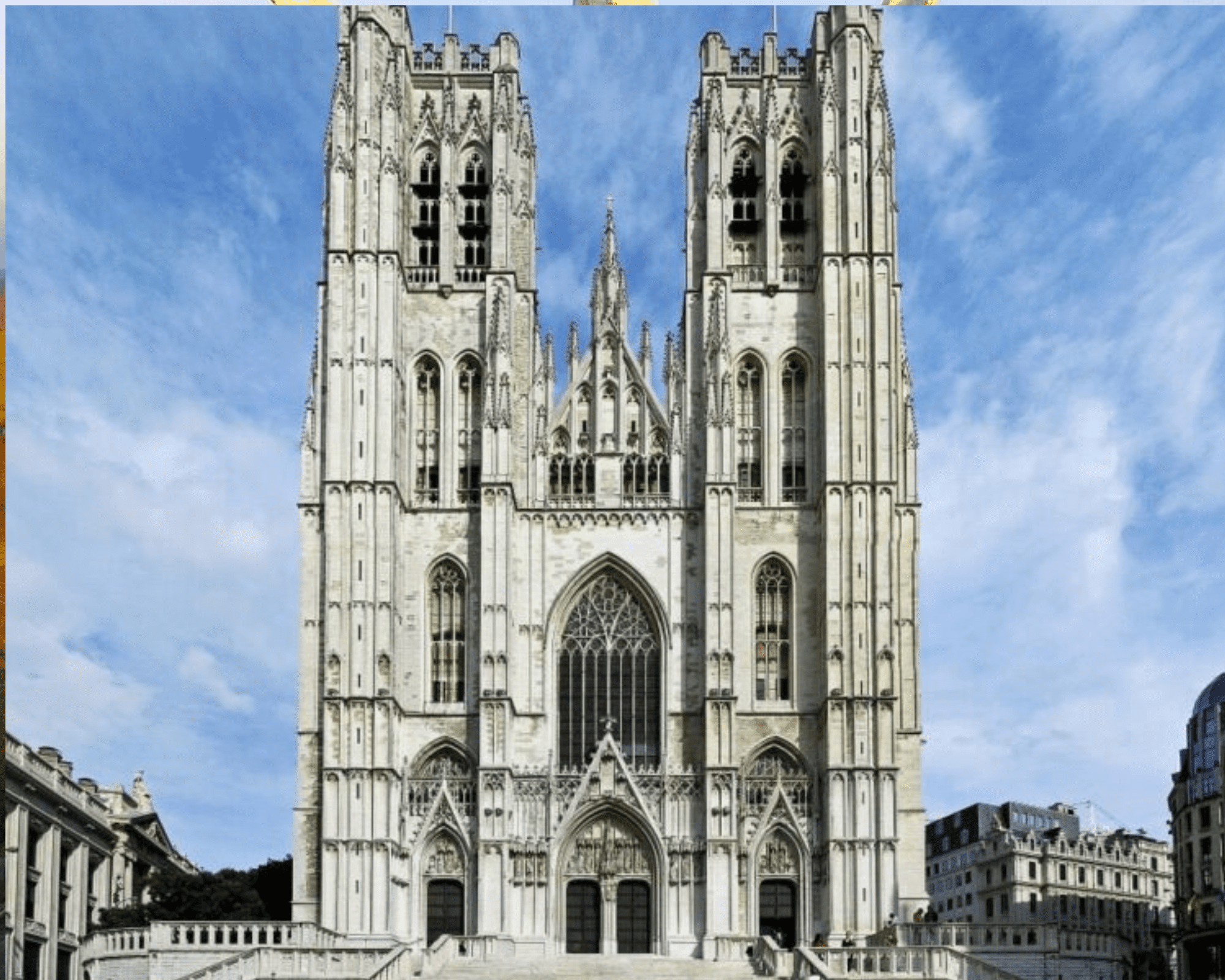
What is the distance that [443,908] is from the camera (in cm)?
4731

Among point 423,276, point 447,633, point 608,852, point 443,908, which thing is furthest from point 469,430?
point 443,908

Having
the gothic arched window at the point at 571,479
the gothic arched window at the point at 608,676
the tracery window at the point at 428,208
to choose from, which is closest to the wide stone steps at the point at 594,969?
the gothic arched window at the point at 608,676

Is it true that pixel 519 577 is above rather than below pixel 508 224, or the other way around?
below

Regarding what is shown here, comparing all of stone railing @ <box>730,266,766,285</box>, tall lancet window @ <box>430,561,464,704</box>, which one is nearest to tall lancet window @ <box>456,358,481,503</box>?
tall lancet window @ <box>430,561,464,704</box>

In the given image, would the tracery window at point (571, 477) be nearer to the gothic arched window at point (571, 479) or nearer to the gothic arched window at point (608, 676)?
the gothic arched window at point (571, 479)

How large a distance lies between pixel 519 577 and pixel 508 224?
9.99 meters

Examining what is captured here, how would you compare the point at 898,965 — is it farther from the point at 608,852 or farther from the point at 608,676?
the point at 608,676

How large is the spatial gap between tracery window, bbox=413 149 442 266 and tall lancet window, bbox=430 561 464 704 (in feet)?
30.2

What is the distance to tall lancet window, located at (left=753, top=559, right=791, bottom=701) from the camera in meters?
49.0

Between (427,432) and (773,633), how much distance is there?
10911 mm

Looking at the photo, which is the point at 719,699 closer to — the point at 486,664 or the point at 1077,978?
the point at 486,664

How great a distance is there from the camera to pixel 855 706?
46625mm

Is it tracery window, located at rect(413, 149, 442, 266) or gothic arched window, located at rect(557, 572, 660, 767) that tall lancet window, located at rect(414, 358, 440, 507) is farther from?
gothic arched window, located at rect(557, 572, 660, 767)

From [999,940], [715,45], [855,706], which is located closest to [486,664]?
[855,706]
